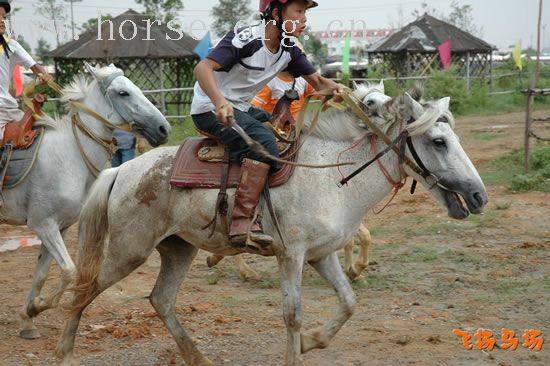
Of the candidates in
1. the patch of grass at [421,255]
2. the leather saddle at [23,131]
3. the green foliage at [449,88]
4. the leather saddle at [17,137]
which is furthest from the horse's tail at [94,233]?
the green foliage at [449,88]

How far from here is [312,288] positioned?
293 inches

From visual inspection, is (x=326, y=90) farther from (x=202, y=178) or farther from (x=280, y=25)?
(x=202, y=178)

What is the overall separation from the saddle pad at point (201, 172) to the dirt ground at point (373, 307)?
1.36 meters

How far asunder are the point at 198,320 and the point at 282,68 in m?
2.41

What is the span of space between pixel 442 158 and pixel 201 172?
1.53 m

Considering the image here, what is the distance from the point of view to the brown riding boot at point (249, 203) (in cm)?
488

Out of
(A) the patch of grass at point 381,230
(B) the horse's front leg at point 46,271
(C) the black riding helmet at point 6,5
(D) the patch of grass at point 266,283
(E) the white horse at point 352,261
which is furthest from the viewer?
(A) the patch of grass at point 381,230

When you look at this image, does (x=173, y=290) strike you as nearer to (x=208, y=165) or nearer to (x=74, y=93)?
(x=208, y=165)

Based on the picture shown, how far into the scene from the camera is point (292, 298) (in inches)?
192

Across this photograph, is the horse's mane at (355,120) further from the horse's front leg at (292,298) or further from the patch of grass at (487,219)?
the patch of grass at (487,219)

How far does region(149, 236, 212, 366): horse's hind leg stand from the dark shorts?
0.92 meters

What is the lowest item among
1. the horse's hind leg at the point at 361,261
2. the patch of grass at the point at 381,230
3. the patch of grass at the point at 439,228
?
the patch of grass at the point at 381,230

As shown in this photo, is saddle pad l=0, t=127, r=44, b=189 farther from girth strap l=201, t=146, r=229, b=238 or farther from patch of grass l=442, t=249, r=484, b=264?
patch of grass l=442, t=249, r=484, b=264

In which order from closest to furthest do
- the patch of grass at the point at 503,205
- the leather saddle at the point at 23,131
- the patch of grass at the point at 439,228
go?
1. the leather saddle at the point at 23,131
2. the patch of grass at the point at 439,228
3. the patch of grass at the point at 503,205
